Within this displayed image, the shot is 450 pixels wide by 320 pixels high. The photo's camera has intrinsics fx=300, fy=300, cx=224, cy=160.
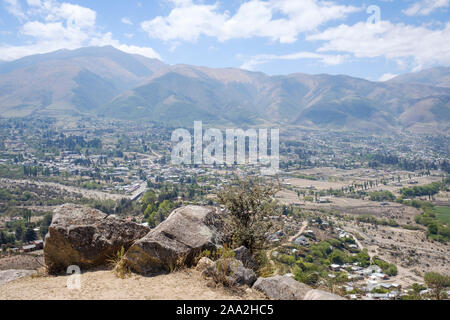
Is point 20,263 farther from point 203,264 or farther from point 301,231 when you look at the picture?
point 301,231

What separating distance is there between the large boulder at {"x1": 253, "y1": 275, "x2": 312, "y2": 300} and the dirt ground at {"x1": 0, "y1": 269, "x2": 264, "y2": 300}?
0.17 metres

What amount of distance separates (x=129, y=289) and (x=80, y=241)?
2181mm

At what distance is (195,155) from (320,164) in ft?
130

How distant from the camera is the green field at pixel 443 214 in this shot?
43966 mm

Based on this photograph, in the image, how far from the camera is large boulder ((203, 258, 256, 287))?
215 inches

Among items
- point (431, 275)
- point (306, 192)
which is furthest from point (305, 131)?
point (431, 275)

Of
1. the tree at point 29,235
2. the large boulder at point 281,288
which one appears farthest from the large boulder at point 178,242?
the tree at point 29,235

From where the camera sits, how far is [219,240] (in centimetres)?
727

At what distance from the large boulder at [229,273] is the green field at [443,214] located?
4824 cm

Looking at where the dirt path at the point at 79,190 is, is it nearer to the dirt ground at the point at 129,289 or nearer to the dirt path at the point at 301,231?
the dirt path at the point at 301,231

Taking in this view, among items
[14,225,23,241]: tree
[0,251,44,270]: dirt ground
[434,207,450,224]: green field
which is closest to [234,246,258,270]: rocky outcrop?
[0,251,44,270]: dirt ground

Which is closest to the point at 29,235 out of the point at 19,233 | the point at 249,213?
the point at 19,233

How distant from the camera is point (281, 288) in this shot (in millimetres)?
5215

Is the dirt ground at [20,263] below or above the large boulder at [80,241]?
below
